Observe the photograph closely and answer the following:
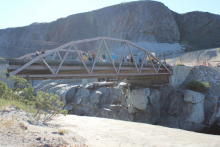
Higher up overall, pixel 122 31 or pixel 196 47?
pixel 122 31

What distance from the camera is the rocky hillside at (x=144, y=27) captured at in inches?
2630

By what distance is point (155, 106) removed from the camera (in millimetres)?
25109

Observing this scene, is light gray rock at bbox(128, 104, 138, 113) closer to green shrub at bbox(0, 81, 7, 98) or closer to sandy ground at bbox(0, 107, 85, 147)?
green shrub at bbox(0, 81, 7, 98)

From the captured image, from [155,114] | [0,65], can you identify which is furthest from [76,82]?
[0,65]

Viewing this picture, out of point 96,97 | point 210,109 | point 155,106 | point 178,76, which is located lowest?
point 96,97

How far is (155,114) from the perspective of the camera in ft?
82.0

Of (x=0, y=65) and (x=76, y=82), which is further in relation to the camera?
(x=76, y=82)

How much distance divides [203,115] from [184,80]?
235 inches

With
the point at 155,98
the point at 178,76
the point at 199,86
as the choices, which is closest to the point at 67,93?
the point at 155,98

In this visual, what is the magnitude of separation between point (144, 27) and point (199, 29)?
2124 cm

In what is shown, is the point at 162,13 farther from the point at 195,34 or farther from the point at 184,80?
the point at 184,80

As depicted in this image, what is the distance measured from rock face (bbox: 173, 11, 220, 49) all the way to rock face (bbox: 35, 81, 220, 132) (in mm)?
45910

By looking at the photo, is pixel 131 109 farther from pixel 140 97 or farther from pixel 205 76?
pixel 205 76

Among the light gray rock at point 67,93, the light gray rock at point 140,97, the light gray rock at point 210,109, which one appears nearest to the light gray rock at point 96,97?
the light gray rock at point 67,93
